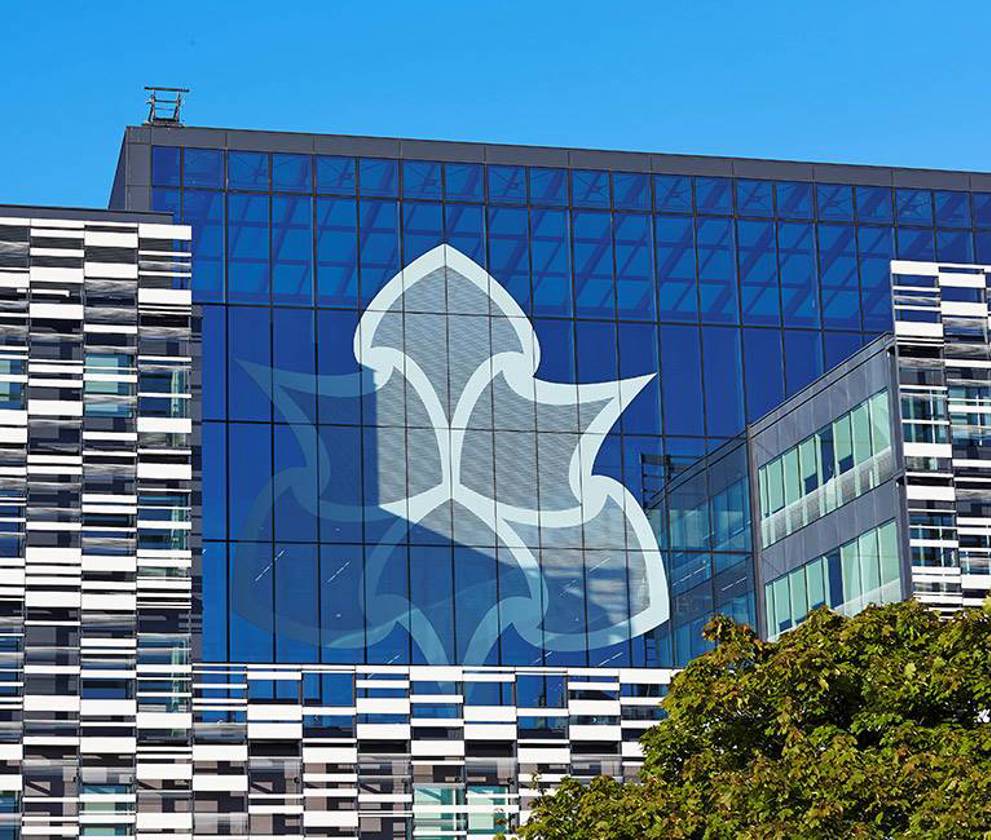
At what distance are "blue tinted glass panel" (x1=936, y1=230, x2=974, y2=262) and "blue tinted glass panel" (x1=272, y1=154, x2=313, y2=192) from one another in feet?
63.3

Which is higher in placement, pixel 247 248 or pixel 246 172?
pixel 246 172

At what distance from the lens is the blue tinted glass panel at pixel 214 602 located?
60.5 meters

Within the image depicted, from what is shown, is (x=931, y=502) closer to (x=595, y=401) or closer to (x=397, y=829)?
(x=595, y=401)

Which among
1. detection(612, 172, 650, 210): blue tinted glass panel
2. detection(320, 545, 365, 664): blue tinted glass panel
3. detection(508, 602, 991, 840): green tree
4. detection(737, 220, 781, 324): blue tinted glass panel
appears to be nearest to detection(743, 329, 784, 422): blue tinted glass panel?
detection(737, 220, 781, 324): blue tinted glass panel

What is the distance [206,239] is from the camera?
63844 mm

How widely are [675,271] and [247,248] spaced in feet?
41.6

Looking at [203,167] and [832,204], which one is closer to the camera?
[203,167]

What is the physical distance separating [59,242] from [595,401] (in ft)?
51.9

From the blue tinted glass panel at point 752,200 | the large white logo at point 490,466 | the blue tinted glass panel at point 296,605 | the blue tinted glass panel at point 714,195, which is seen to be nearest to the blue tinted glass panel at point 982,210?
the blue tinted glass panel at point 752,200

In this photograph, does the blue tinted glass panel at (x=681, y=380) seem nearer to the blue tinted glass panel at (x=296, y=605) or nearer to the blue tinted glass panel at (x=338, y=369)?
the blue tinted glass panel at (x=338, y=369)

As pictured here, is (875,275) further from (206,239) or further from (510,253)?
(206,239)

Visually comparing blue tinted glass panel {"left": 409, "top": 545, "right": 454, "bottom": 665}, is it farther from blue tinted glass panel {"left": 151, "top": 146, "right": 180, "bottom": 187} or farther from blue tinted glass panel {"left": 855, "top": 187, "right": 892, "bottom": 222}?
blue tinted glass panel {"left": 855, "top": 187, "right": 892, "bottom": 222}

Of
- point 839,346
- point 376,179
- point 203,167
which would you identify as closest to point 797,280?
point 839,346

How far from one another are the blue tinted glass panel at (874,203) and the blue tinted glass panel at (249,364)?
734 inches
